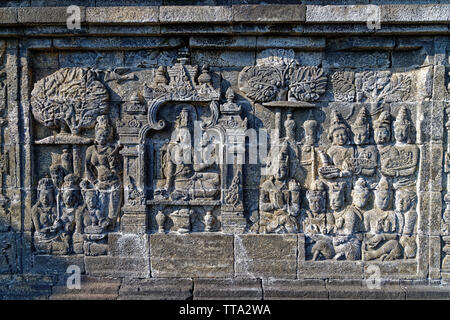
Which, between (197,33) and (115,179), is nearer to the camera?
(197,33)

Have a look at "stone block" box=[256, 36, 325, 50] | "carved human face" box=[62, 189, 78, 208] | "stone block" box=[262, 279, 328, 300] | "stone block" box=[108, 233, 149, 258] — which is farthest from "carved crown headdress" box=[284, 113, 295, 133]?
"carved human face" box=[62, 189, 78, 208]

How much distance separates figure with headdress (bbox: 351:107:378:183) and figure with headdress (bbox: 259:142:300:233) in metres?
0.88

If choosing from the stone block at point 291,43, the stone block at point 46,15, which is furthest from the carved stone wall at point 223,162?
the stone block at point 46,15

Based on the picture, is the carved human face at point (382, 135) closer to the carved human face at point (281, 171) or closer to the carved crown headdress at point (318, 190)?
the carved crown headdress at point (318, 190)

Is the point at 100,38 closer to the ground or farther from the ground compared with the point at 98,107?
farther from the ground

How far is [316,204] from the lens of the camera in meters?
5.02

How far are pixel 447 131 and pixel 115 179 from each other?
4439 millimetres

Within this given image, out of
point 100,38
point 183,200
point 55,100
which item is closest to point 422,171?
point 183,200

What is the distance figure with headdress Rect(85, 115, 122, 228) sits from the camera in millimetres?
5000

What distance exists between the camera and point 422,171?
4.98 metres

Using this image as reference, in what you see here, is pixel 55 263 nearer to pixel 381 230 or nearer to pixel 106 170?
pixel 106 170

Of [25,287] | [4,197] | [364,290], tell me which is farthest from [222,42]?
[25,287]

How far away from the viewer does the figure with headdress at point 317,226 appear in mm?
5031

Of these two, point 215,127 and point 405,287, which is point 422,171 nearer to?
point 405,287
